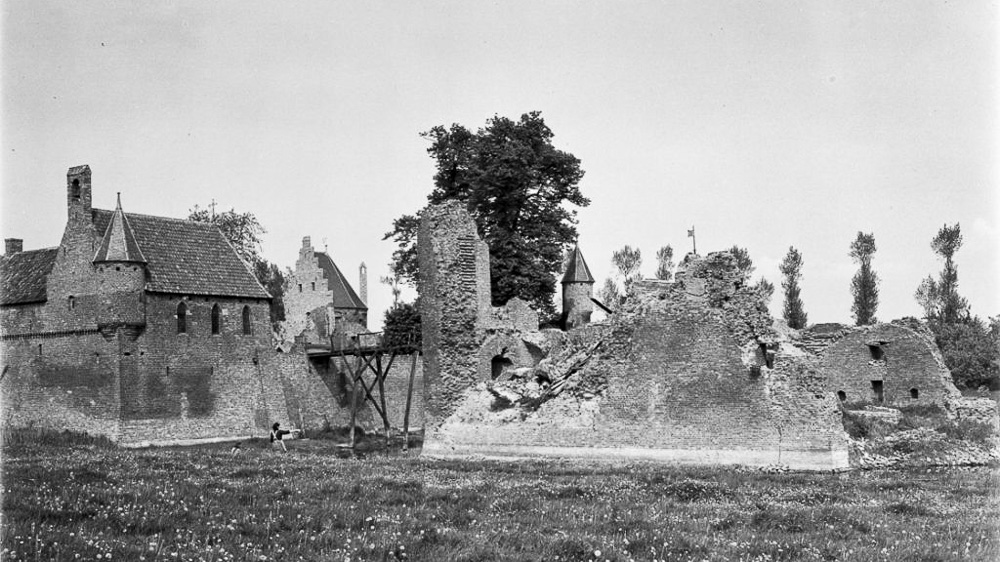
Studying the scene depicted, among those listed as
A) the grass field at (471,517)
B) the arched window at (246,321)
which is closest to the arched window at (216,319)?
the arched window at (246,321)

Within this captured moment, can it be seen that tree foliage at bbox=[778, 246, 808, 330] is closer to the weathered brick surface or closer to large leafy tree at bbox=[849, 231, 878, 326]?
large leafy tree at bbox=[849, 231, 878, 326]

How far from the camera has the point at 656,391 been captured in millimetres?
22562

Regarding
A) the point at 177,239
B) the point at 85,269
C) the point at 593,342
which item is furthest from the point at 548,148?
the point at 593,342

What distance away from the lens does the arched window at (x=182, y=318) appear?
40750mm

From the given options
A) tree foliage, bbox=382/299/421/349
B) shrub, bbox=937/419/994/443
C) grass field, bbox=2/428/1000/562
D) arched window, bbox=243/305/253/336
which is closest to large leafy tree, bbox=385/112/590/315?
tree foliage, bbox=382/299/421/349

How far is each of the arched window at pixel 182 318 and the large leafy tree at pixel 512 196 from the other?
1048 centimetres

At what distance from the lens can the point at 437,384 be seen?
89.2 ft

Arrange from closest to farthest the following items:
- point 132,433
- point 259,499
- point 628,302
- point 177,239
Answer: point 259,499 < point 628,302 < point 132,433 < point 177,239

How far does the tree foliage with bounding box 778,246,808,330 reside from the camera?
63.1 metres

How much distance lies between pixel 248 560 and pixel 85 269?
3312cm

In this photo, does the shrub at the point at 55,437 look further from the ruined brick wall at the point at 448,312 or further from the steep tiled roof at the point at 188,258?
the ruined brick wall at the point at 448,312

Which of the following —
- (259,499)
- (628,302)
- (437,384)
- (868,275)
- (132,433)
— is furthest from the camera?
(868,275)

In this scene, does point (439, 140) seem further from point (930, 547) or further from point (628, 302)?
point (930, 547)

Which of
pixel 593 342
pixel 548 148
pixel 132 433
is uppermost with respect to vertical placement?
pixel 548 148
